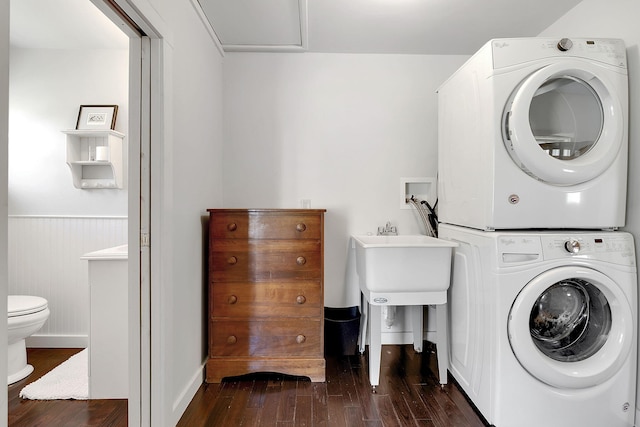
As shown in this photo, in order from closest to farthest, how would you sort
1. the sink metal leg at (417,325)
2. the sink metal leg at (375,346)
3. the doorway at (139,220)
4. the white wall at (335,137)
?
1. the doorway at (139,220)
2. the sink metal leg at (375,346)
3. the sink metal leg at (417,325)
4. the white wall at (335,137)

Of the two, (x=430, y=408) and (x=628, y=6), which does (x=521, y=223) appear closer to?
(x=430, y=408)

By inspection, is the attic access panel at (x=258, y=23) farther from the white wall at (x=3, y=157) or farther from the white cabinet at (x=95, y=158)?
the white wall at (x=3, y=157)

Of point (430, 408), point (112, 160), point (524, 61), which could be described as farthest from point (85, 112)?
point (430, 408)

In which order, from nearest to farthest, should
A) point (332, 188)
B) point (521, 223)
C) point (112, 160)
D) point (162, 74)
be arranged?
point (162, 74) → point (521, 223) → point (112, 160) → point (332, 188)

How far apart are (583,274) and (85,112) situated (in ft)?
10.5

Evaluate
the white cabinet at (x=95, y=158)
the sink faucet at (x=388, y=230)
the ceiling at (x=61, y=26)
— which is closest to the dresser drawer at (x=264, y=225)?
the sink faucet at (x=388, y=230)

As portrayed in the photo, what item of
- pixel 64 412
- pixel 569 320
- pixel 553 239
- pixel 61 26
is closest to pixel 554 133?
pixel 553 239

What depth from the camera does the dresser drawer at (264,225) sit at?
1933 mm

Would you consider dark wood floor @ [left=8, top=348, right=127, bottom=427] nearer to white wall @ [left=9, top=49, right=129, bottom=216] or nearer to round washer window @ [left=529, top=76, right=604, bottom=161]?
white wall @ [left=9, top=49, right=129, bottom=216]

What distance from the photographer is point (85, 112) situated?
238 cm

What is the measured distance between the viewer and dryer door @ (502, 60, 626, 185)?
1469 mm

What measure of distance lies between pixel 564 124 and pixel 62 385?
3007 mm

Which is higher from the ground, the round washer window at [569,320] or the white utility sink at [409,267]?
the white utility sink at [409,267]

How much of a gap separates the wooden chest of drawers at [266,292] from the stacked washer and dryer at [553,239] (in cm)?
89
